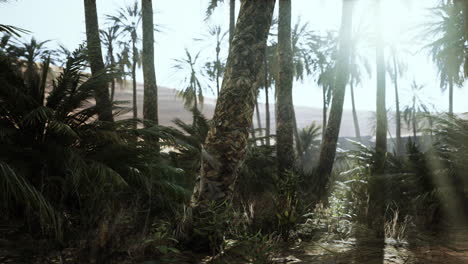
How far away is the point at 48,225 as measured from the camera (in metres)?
4.22

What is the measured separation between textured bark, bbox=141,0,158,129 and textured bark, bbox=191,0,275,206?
6386 millimetres

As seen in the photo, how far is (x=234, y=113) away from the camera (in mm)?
4773

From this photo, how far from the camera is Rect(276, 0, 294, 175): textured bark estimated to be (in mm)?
11164

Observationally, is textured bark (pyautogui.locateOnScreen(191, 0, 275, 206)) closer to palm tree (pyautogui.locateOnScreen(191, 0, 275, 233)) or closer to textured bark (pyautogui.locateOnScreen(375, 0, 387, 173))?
palm tree (pyautogui.locateOnScreen(191, 0, 275, 233))

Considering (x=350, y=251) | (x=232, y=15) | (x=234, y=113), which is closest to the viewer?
(x=234, y=113)

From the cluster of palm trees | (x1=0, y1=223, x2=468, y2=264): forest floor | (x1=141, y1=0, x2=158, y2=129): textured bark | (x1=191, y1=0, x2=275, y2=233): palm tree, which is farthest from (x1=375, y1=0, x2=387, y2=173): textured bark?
(x1=191, y1=0, x2=275, y2=233): palm tree

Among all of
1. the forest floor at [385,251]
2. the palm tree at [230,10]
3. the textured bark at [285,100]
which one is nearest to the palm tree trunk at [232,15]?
the palm tree at [230,10]

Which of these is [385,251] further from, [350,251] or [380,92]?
[380,92]

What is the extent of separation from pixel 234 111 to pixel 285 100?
6807 mm

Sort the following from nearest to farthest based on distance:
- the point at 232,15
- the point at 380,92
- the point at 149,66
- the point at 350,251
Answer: the point at 350,251 → the point at 149,66 → the point at 380,92 → the point at 232,15

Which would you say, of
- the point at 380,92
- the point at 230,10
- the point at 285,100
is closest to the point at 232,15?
the point at 230,10

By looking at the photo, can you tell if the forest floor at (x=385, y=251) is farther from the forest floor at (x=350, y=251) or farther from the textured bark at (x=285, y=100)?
the textured bark at (x=285, y=100)

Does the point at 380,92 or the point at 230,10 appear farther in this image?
the point at 230,10

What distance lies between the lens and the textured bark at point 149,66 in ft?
36.2
